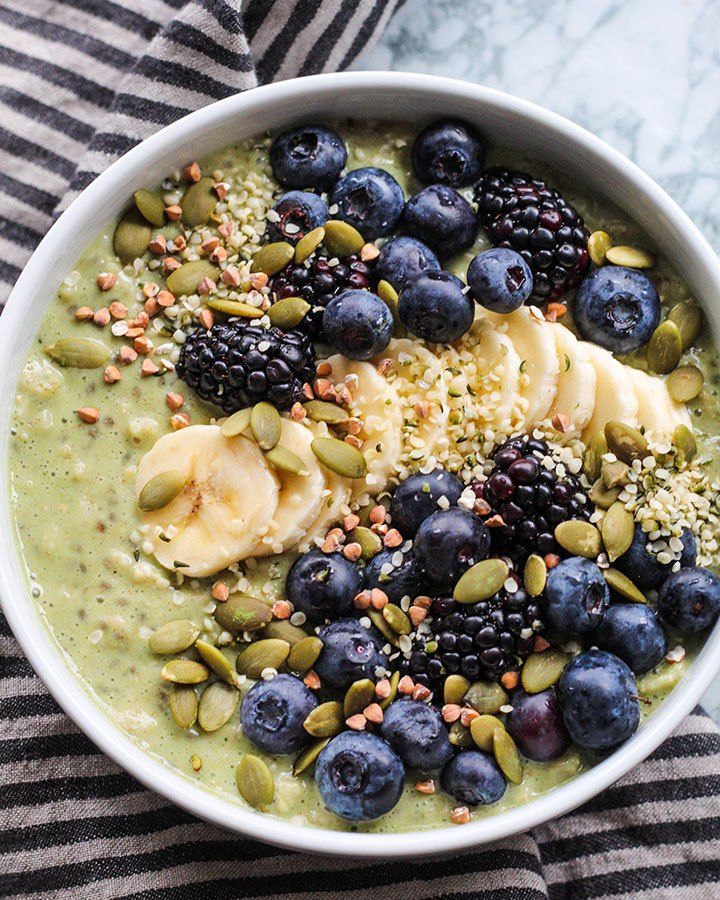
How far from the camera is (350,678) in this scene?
220 centimetres

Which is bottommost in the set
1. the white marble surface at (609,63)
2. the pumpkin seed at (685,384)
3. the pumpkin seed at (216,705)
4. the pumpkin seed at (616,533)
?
the pumpkin seed at (216,705)

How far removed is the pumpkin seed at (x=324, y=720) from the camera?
2.19 meters

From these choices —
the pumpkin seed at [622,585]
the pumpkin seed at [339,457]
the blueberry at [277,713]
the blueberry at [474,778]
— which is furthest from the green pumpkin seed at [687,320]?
the blueberry at [277,713]

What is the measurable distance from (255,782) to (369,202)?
1224 millimetres

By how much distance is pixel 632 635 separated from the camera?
85.7 inches

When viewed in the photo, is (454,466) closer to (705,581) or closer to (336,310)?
(336,310)

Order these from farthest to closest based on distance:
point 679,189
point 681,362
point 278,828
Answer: point 679,189 → point 681,362 → point 278,828

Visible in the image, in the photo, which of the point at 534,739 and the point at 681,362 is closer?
the point at 534,739

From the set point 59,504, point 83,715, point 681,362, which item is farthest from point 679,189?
point 83,715

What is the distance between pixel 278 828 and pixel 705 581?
3.25ft

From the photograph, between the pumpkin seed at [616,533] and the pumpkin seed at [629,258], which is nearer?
the pumpkin seed at [616,533]

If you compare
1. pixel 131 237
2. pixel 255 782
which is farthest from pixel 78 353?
pixel 255 782

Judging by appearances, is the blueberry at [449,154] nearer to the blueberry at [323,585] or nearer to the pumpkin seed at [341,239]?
the pumpkin seed at [341,239]

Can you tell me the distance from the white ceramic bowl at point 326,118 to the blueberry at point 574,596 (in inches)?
9.8
